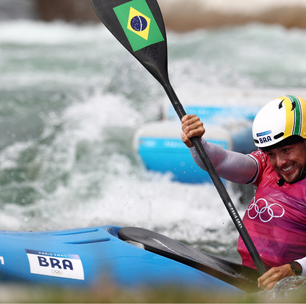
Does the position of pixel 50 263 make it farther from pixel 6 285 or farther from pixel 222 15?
pixel 222 15

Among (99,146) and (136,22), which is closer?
(136,22)

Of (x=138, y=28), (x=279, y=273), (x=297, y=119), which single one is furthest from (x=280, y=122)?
(x=138, y=28)

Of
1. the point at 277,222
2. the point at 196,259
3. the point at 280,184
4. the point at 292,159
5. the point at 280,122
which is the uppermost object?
the point at 280,122

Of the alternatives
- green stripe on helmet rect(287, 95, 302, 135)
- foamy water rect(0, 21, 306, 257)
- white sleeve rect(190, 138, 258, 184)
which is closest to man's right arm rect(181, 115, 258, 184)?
white sleeve rect(190, 138, 258, 184)

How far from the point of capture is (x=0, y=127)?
233 inches

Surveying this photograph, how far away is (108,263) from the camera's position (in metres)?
1.64

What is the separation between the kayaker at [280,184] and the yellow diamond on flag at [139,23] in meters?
0.59

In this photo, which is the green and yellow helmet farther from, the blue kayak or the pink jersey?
the blue kayak

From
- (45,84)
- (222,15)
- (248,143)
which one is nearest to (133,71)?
(45,84)

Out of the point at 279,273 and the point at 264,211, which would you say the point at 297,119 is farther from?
the point at 279,273

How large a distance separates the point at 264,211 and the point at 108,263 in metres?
0.69

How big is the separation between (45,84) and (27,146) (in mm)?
4136

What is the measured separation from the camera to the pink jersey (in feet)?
5.29

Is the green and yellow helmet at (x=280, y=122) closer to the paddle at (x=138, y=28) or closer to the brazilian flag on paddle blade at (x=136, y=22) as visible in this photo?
the paddle at (x=138, y=28)
